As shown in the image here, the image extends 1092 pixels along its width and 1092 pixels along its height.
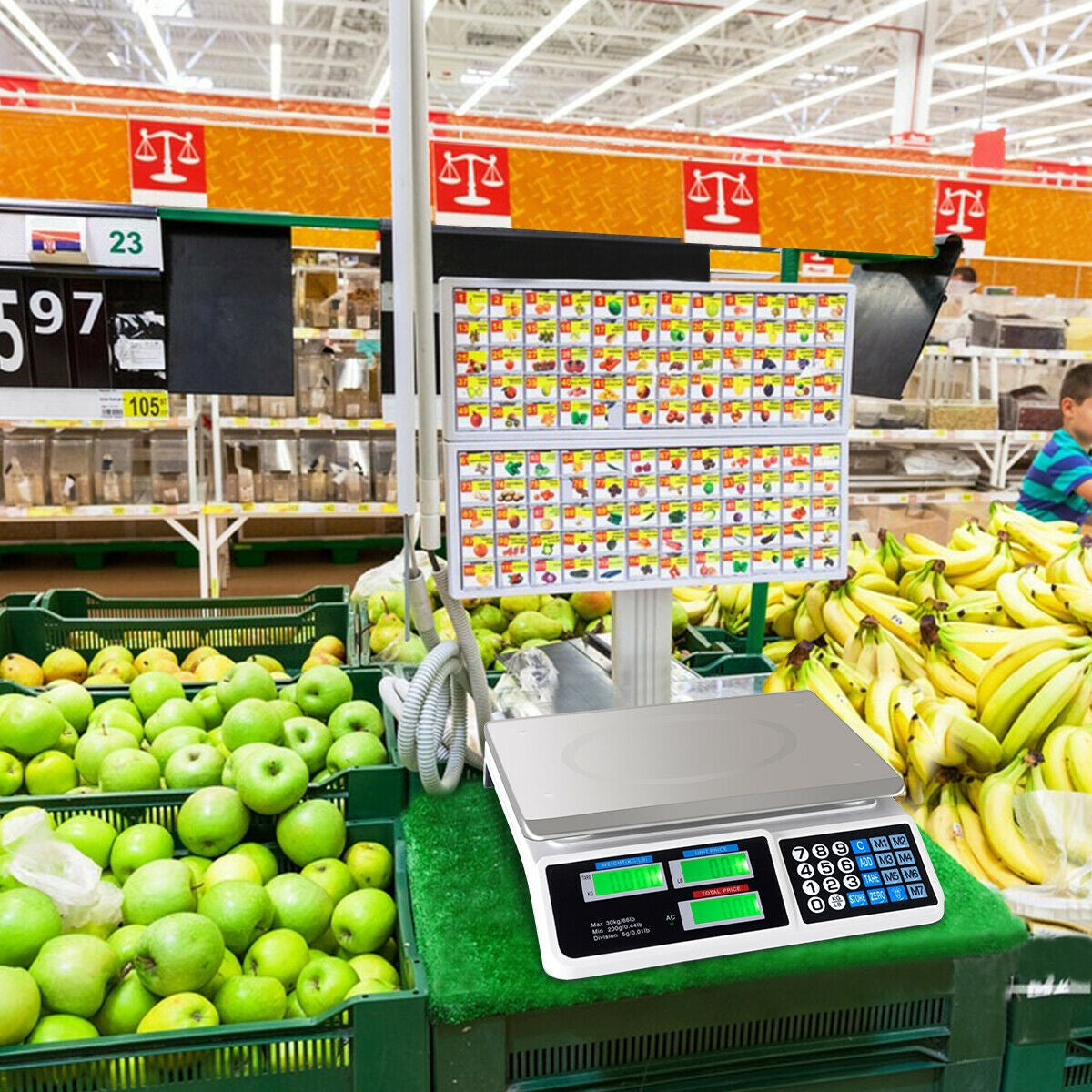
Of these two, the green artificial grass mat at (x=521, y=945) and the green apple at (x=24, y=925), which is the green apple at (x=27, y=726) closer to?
the green apple at (x=24, y=925)

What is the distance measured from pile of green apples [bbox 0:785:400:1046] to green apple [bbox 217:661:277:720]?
1.25ft

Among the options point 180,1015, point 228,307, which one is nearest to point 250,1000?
point 180,1015

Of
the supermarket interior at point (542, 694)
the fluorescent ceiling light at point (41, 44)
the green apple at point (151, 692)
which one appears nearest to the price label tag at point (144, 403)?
the supermarket interior at point (542, 694)

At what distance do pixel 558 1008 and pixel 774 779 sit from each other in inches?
15.4

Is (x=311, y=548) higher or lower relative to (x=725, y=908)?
lower

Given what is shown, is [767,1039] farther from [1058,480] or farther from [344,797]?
[1058,480]

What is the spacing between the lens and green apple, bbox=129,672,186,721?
6.55ft

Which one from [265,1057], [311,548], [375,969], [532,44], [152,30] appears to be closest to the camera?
[265,1057]

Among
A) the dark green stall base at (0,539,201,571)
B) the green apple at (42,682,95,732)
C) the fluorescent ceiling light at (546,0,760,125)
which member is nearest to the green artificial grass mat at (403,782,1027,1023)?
the green apple at (42,682,95,732)

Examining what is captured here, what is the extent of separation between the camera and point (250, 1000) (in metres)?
1.24

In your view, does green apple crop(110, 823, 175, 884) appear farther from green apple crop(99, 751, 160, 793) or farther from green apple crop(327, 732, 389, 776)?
green apple crop(327, 732, 389, 776)

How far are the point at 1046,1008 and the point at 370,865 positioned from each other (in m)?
0.95

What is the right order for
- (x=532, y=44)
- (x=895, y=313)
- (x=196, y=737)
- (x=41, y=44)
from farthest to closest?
(x=41, y=44)
(x=532, y=44)
(x=895, y=313)
(x=196, y=737)

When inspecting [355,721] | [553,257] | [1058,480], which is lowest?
[355,721]
